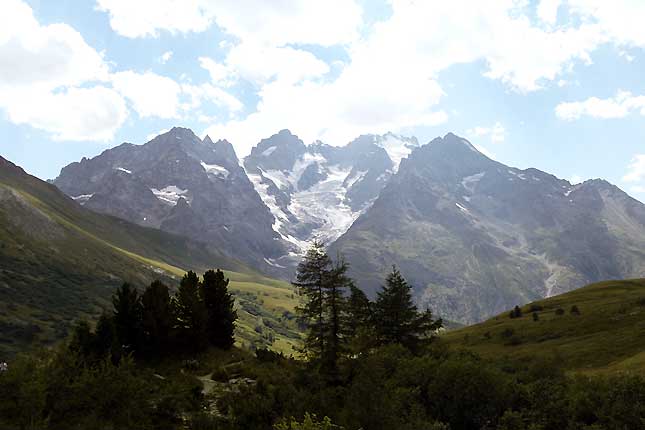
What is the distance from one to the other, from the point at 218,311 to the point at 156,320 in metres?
8.69

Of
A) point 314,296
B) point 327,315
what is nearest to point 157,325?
point 314,296

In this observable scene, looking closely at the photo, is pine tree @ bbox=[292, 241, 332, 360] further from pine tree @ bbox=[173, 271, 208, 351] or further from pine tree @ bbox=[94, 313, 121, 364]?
pine tree @ bbox=[94, 313, 121, 364]

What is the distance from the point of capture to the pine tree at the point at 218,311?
56.4m

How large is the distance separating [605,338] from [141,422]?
185 ft

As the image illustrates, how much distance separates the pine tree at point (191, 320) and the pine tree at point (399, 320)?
2161cm

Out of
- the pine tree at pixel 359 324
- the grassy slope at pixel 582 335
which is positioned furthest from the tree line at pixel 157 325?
the grassy slope at pixel 582 335

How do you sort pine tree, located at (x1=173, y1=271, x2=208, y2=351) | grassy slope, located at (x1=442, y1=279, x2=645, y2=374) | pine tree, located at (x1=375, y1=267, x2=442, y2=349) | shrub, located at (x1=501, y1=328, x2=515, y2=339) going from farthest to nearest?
shrub, located at (x1=501, y1=328, x2=515, y2=339) < pine tree, located at (x1=375, y1=267, x2=442, y2=349) < grassy slope, located at (x1=442, y1=279, x2=645, y2=374) < pine tree, located at (x1=173, y1=271, x2=208, y2=351)

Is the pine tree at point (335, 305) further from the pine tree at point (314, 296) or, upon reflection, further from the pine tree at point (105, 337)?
the pine tree at point (105, 337)

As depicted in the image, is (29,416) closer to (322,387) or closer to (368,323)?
(322,387)

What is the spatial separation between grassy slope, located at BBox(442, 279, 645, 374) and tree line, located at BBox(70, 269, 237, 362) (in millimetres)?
35167

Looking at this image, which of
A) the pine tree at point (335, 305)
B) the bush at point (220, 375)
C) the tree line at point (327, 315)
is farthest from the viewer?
the pine tree at point (335, 305)

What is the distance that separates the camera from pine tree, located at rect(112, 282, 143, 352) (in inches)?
1909

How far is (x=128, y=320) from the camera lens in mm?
49000

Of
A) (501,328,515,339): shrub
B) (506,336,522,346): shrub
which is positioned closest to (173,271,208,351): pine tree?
(506,336,522,346): shrub
